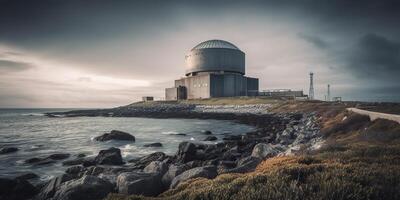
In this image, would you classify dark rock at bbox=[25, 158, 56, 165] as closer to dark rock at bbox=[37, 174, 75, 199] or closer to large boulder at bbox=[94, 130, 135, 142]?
dark rock at bbox=[37, 174, 75, 199]

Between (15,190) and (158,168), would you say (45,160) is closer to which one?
(15,190)

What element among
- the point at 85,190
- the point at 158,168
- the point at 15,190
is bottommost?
the point at 15,190

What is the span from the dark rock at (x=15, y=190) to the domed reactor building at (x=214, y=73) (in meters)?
96.1

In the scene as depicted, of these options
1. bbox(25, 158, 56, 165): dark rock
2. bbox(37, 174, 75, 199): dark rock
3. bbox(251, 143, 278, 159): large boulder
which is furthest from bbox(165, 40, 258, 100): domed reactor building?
bbox(37, 174, 75, 199): dark rock

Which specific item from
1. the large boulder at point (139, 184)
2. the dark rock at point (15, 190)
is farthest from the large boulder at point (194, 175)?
the dark rock at point (15, 190)

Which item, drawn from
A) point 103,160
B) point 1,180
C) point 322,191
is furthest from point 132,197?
point 103,160

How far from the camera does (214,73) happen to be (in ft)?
359

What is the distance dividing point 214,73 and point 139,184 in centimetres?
10082

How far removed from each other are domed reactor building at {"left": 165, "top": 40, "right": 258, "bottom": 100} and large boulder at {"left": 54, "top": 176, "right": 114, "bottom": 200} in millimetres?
98023

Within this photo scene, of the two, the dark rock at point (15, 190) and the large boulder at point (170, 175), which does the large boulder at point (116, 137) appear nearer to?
the dark rock at point (15, 190)

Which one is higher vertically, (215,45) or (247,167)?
(215,45)

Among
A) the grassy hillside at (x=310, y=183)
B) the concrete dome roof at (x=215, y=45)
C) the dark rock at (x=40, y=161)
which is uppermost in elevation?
the concrete dome roof at (x=215, y=45)

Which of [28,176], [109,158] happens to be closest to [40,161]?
[28,176]

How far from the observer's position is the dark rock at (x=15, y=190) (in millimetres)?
11898
